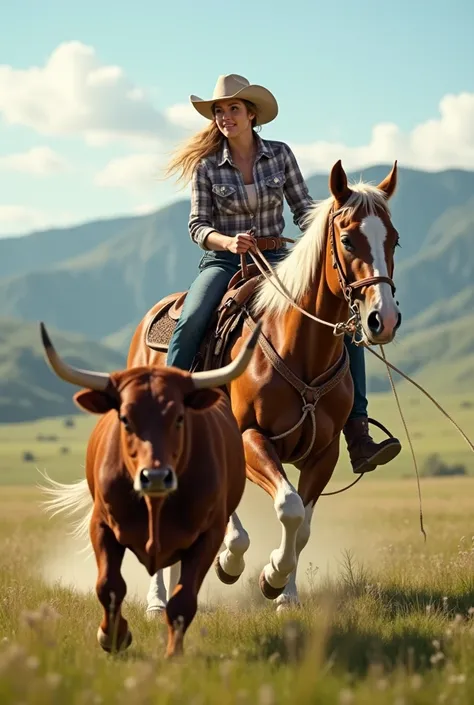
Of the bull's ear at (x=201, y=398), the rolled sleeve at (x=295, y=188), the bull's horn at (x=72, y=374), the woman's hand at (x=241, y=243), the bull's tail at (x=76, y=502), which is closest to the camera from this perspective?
the bull's horn at (x=72, y=374)

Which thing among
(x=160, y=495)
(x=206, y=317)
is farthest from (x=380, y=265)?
(x=160, y=495)

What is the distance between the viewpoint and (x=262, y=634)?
670 cm

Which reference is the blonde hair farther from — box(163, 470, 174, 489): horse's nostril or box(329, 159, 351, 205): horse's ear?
box(163, 470, 174, 489): horse's nostril

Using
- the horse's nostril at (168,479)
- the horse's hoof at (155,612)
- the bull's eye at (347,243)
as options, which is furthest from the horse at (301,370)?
the horse's nostril at (168,479)

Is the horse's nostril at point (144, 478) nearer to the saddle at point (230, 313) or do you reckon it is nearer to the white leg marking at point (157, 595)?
the saddle at point (230, 313)

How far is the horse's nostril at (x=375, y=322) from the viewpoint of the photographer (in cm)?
704

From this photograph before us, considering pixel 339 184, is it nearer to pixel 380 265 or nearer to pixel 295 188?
pixel 380 265

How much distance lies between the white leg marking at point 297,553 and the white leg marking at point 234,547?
16.0 inches

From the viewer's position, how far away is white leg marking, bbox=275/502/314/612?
8547 millimetres

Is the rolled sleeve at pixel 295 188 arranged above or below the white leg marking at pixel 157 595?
above

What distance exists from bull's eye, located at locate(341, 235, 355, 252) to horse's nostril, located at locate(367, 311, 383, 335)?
1.83 feet

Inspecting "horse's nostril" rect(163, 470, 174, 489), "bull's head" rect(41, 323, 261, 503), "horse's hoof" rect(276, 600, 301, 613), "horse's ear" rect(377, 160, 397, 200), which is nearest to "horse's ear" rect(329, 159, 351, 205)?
"horse's ear" rect(377, 160, 397, 200)

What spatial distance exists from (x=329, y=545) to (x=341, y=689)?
9127mm

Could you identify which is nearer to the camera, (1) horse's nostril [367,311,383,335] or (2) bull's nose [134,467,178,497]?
(2) bull's nose [134,467,178,497]
